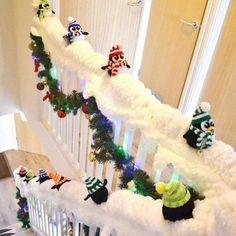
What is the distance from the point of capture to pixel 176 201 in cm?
81

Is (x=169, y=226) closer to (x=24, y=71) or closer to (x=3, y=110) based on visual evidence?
(x=24, y=71)

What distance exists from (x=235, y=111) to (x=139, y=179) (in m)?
1.39

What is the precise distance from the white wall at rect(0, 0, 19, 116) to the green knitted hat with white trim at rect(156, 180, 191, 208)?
8.37 ft

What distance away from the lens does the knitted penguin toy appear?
0.81m

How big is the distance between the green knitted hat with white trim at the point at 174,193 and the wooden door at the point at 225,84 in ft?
5.09

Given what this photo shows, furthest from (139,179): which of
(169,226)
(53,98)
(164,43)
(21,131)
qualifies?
(21,131)

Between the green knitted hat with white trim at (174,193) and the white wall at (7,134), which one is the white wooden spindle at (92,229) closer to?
the green knitted hat with white trim at (174,193)

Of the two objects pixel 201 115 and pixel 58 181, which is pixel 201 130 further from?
pixel 58 181

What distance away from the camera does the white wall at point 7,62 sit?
9.00 feet

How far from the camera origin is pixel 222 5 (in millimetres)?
2035

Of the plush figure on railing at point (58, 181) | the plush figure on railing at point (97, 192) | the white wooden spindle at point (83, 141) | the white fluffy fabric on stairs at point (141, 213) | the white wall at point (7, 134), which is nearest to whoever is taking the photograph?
the white fluffy fabric on stairs at point (141, 213)

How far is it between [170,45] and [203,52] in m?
0.40

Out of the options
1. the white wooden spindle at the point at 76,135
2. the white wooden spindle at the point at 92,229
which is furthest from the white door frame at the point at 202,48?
the white wooden spindle at the point at 92,229

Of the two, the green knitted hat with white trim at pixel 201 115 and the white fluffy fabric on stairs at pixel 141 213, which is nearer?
the white fluffy fabric on stairs at pixel 141 213
